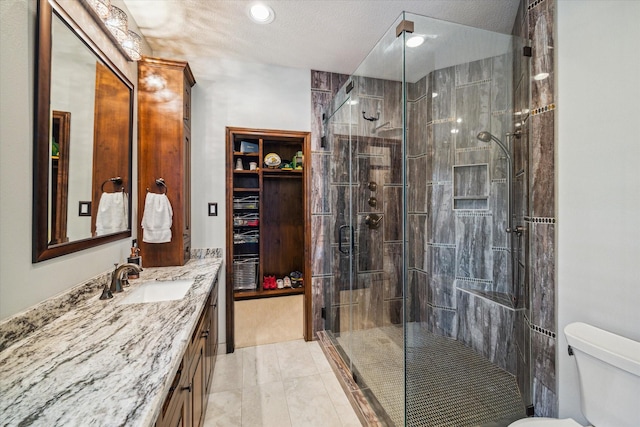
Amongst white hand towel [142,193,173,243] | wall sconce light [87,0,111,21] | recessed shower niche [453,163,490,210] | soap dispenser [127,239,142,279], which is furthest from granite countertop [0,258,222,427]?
recessed shower niche [453,163,490,210]

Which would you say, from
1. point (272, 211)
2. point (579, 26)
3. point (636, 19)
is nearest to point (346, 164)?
point (272, 211)

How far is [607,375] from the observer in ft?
3.63

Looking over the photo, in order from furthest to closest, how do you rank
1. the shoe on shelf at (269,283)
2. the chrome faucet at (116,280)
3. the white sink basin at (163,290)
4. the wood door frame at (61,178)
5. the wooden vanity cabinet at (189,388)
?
the shoe on shelf at (269,283)
the white sink basin at (163,290)
the chrome faucet at (116,280)
the wood door frame at (61,178)
the wooden vanity cabinet at (189,388)

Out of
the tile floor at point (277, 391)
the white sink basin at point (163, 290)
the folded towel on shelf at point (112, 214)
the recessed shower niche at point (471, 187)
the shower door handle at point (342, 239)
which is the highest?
the recessed shower niche at point (471, 187)

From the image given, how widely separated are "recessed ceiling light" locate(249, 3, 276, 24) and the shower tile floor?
2397 mm

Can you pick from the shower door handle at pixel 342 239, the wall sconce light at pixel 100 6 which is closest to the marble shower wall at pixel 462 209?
the shower door handle at pixel 342 239

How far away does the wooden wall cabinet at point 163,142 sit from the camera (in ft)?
6.82

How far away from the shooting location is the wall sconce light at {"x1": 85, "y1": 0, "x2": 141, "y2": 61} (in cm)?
136

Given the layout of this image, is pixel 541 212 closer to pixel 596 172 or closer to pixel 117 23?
pixel 596 172

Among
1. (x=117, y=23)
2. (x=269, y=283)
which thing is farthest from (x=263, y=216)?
(x=117, y=23)

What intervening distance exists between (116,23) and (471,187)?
2.58 m

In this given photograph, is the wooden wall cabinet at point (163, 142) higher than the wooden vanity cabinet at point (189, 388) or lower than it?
higher

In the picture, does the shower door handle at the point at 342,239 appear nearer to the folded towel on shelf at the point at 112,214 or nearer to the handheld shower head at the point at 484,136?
the handheld shower head at the point at 484,136

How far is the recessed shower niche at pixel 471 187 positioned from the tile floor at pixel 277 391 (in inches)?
68.1
